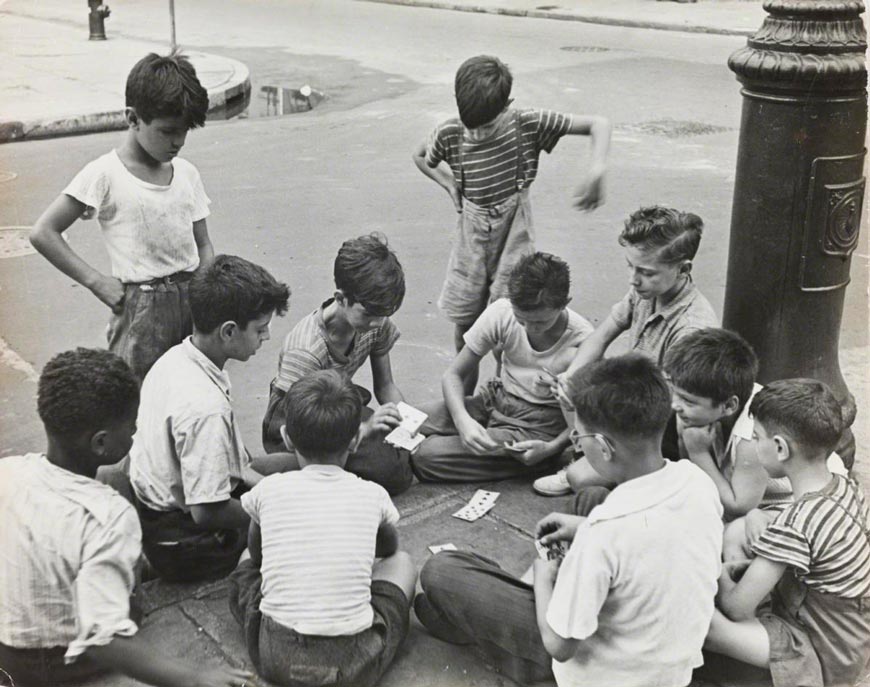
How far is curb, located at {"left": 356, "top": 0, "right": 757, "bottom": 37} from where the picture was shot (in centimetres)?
1825

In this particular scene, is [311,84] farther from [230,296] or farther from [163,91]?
[230,296]

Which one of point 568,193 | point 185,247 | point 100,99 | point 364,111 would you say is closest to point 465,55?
point 364,111

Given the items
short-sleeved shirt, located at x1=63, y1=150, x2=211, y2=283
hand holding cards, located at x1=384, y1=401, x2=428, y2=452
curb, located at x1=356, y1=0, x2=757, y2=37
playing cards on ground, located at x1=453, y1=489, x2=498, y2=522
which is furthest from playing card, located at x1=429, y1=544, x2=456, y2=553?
curb, located at x1=356, y1=0, x2=757, y2=37

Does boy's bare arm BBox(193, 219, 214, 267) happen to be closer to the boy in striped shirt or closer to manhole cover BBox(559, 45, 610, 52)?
the boy in striped shirt

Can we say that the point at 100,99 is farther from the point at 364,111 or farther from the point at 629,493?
the point at 629,493

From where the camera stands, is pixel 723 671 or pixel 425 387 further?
pixel 425 387

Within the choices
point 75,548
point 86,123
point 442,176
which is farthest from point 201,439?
point 86,123

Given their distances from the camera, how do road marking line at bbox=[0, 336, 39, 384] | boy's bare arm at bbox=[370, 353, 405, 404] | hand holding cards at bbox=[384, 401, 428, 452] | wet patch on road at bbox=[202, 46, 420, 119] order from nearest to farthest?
hand holding cards at bbox=[384, 401, 428, 452]
boy's bare arm at bbox=[370, 353, 405, 404]
road marking line at bbox=[0, 336, 39, 384]
wet patch on road at bbox=[202, 46, 420, 119]

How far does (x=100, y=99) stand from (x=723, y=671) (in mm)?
11373

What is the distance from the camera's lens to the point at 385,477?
4227 mm

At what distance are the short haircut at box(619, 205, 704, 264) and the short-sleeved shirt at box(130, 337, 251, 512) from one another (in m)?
1.57

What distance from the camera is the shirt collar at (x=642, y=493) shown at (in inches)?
105

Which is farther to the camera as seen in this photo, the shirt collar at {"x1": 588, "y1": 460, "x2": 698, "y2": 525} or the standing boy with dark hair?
the standing boy with dark hair

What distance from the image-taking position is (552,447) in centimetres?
432
